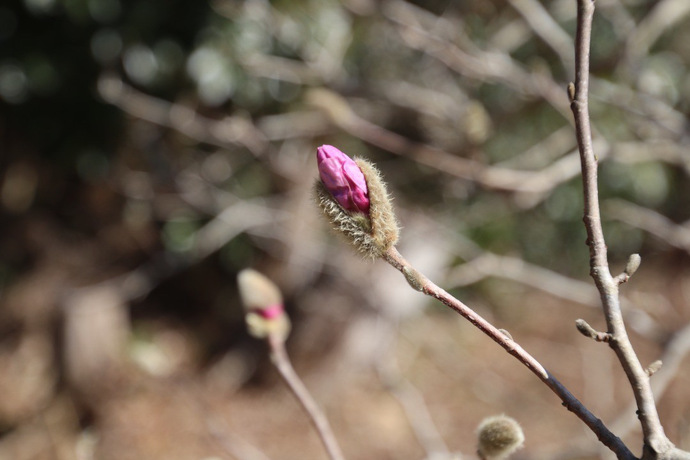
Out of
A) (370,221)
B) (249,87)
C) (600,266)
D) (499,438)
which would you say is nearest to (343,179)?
(370,221)

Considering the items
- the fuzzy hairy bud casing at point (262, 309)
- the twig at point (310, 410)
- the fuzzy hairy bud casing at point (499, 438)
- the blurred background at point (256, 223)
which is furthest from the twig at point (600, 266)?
the blurred background at point (256, 223)

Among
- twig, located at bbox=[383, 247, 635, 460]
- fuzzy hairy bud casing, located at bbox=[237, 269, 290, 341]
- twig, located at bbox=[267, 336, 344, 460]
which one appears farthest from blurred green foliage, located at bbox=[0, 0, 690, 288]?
twig, located at bbox=[383, 247, 635, 460]

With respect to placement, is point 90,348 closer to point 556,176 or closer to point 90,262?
point 90,262

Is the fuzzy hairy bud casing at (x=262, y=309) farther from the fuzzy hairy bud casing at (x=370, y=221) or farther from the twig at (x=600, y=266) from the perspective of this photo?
the twig at (x=600, y=266)

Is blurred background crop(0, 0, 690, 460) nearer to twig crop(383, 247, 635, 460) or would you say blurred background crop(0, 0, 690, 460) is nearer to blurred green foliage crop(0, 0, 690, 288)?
blurred green foliage crop(0, 0, 690, 288)

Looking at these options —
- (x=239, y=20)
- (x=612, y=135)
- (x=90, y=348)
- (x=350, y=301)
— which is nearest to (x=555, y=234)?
(x=612, y=135)

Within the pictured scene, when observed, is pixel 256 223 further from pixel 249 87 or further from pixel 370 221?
pixel 370 221

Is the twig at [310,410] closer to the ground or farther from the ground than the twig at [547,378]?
closer to the ground
